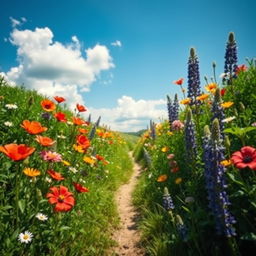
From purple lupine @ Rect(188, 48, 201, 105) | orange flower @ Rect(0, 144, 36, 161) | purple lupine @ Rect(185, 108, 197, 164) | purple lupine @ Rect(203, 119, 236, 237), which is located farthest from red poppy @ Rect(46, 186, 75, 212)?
purple lupine @ Rect(188, 48, 201, 105)

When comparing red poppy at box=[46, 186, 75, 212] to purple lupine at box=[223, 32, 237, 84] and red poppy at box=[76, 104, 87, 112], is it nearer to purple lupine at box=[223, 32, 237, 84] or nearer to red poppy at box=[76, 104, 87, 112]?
red poppy at box=[76, 104, 87, 112]

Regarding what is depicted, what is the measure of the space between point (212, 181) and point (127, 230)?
10.5ft

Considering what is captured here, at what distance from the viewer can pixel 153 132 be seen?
8.47 meters

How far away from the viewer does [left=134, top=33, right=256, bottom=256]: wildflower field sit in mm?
2355

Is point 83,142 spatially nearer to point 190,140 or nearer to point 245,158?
point 190,140

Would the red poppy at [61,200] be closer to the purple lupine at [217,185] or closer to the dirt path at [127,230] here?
the purple lupine at [217,185]

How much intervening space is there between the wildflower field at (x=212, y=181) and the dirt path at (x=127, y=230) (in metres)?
0.24

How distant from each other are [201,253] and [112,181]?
469 cm

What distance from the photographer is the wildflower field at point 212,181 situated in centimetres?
236

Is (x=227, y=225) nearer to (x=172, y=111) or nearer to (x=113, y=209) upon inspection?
(x=113, y=209)

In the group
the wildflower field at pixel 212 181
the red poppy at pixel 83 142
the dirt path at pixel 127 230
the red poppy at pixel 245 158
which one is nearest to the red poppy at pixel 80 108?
the red poppy at pixel 83 142

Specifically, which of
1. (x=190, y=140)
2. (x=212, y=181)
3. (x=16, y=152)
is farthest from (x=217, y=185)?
(x=16, y=152)

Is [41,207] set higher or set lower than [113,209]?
higher

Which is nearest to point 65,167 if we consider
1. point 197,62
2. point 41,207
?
point 41,207
